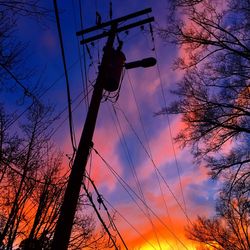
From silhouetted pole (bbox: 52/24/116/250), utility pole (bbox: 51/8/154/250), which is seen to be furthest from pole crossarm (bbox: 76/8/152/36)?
silhouetted pole (bbox: 52/24/116/250)

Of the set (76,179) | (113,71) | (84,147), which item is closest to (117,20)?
(113,71)

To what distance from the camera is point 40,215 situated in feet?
47.4

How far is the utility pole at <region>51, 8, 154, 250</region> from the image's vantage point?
168 inches

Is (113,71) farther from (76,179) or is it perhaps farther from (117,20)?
(76,179)

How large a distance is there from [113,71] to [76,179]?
7.51 ft

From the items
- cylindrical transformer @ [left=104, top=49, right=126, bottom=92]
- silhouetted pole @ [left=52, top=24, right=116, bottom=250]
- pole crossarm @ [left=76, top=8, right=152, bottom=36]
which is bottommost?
silhouetted pole @ [left=52, top=24, right=116, bottom=250]

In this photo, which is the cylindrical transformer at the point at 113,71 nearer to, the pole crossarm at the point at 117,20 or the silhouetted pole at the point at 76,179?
the silhouetted pole at the point at 76,179

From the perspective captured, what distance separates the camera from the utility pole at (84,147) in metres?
4.27

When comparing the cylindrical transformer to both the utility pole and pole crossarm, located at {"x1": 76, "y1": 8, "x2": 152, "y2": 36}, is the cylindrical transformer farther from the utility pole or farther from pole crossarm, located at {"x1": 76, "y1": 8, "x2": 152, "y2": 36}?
pole crossarm, located at {"x1": 76, "y1": 8, "x2": 152, "y2": 36}

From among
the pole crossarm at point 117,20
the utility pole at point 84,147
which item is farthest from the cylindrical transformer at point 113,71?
the pole crossarm at point 117,20

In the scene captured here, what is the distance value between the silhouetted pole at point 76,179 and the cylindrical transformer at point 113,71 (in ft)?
0.27

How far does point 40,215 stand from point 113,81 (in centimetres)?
1068

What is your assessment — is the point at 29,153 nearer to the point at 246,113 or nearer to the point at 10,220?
the point at 10,220

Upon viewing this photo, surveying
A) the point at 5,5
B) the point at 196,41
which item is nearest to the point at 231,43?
the point at 196,41
